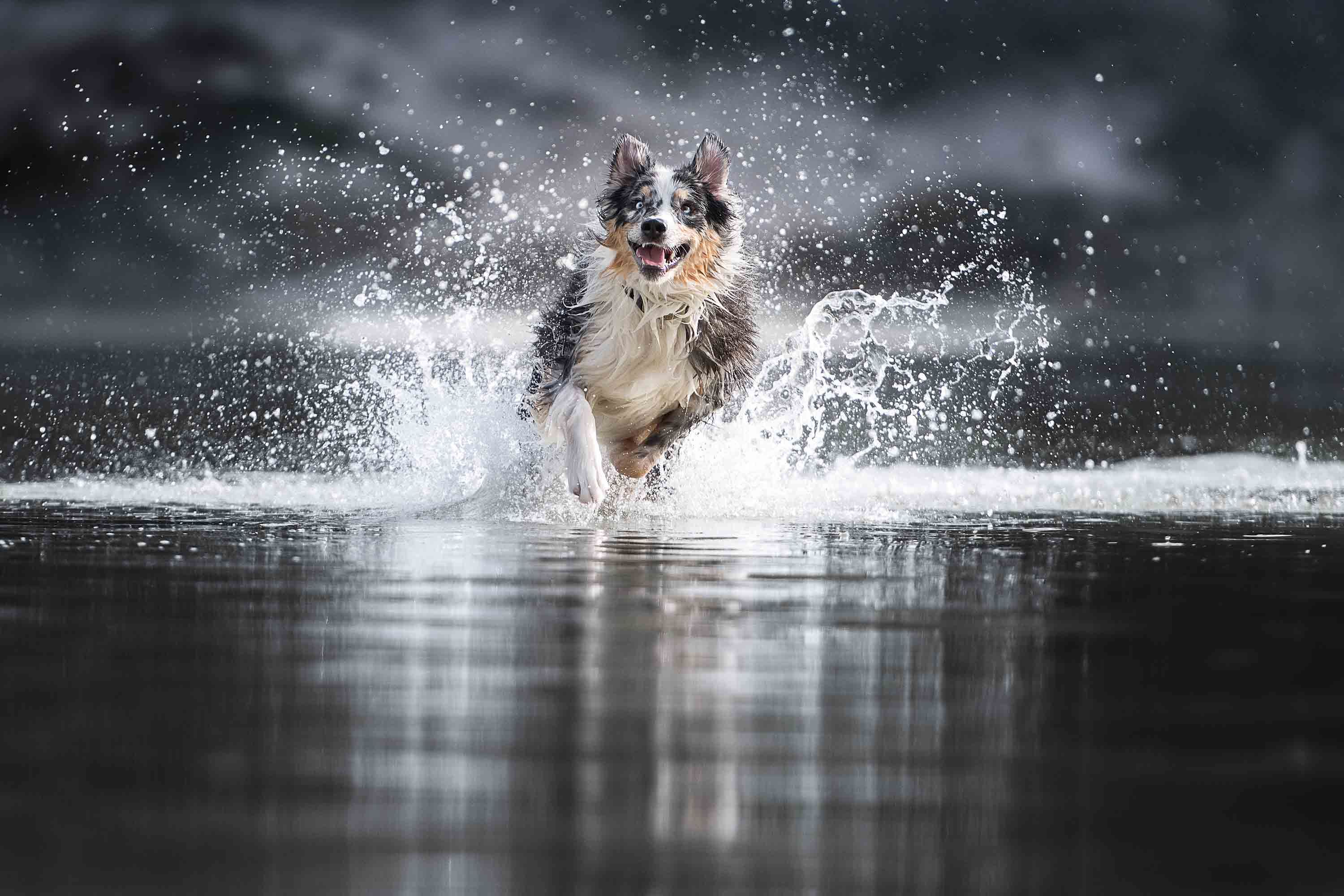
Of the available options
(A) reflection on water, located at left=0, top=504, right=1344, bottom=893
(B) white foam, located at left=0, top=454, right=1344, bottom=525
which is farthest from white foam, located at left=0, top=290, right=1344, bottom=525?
(A) reflection on water, located at left=0, top=504, right=1344, bottom=893

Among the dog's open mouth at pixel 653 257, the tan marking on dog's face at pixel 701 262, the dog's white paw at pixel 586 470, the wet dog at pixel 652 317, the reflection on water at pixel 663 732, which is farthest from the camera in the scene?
the tan marking on dog's face at pixel 701 262

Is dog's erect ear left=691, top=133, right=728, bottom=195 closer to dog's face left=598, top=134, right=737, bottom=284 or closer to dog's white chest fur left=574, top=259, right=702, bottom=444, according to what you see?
dog's face left=598, top=134, right=737, bottom=284

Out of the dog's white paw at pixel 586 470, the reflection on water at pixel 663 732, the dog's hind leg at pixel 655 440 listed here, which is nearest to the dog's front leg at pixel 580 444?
the dog's white paw at pixel 586 470

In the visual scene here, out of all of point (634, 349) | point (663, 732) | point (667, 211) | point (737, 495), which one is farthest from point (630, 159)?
point (663, 732)

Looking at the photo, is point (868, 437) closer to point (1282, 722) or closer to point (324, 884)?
point (1282, 722)

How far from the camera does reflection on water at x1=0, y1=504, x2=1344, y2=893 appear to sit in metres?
1.29

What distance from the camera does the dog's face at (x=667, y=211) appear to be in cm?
624

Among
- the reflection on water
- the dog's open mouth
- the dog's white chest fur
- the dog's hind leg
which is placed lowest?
the reflection on water

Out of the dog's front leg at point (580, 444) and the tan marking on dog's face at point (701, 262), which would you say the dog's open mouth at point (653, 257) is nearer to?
the tan marking on dog's face at point (701, 262)

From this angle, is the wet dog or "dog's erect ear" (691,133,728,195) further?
"dog's erect ear" (691,133,728,195)

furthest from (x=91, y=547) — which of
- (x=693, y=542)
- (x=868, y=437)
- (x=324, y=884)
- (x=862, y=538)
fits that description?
(x=868, y=437)

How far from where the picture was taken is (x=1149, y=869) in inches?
49.9

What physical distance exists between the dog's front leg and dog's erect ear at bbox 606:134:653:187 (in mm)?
1083

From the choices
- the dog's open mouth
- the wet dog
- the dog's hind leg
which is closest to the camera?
the dog's open mouth
